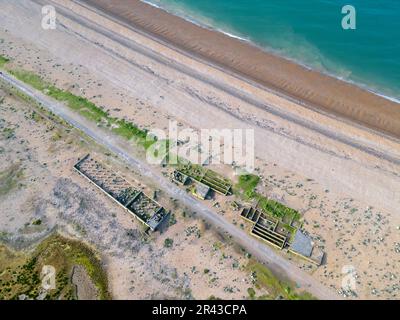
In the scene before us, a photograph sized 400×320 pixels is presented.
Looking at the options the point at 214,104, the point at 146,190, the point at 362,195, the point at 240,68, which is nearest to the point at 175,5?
the point at 240,68

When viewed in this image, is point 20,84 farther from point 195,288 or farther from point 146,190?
point 195,288

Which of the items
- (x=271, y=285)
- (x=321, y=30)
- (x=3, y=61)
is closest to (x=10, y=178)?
(x=3, y=61)

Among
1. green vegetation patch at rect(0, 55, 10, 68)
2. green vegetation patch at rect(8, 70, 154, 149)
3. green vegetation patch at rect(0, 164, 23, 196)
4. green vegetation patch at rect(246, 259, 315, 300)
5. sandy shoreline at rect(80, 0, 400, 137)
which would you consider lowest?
green vegetation patch at rect(246, 259, 315, 300)

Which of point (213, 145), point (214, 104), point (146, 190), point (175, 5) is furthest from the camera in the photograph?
point (175, 5)

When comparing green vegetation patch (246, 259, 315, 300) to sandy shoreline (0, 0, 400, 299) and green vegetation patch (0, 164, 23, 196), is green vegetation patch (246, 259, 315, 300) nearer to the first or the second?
sandy shoreline (0, 0, 400, 299)

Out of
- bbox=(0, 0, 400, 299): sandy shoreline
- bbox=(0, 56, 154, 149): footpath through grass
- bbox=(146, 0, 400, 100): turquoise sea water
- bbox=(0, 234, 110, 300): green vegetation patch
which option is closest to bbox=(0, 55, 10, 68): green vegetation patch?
bbox=(0, 56, 154, 149): footpath through grass
